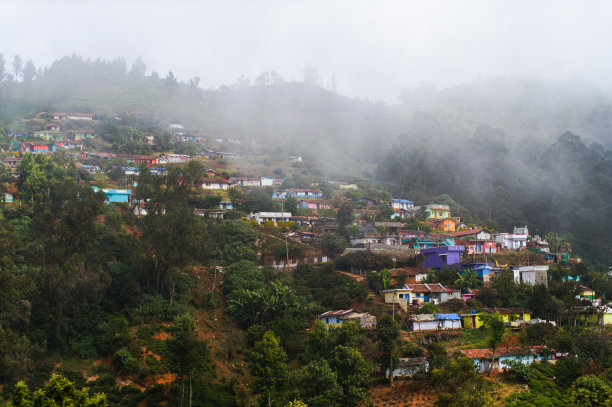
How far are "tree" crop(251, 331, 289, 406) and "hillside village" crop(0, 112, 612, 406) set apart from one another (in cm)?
121

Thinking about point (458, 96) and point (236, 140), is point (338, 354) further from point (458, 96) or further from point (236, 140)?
point (458, 96)

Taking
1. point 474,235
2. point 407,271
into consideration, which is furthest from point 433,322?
point 474,235

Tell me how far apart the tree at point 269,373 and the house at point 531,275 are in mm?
18145

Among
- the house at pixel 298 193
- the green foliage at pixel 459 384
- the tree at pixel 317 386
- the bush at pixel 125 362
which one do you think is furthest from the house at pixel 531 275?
the house at pixel 298 193

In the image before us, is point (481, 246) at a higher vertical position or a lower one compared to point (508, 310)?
higher

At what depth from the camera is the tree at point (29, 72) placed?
10125cm

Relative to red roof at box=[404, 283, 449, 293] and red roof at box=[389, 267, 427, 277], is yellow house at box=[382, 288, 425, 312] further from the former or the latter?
red roof at box=[389, 267, 427, 277]

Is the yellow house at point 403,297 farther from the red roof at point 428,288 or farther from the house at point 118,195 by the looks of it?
the house at point 118,195

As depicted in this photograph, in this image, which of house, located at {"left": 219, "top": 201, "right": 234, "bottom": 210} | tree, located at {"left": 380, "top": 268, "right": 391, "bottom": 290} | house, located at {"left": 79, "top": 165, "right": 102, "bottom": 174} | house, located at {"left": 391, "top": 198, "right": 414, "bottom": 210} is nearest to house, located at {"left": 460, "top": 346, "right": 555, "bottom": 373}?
tree, located at {"left": 380, "top": 268, "right": 391, "bottom": 290}

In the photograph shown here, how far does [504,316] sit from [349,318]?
8298mm

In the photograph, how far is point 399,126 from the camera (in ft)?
327

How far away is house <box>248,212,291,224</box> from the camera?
45.6 metres

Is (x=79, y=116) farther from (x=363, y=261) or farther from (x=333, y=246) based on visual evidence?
(x=363, y=261)

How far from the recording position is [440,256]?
36500 mm
